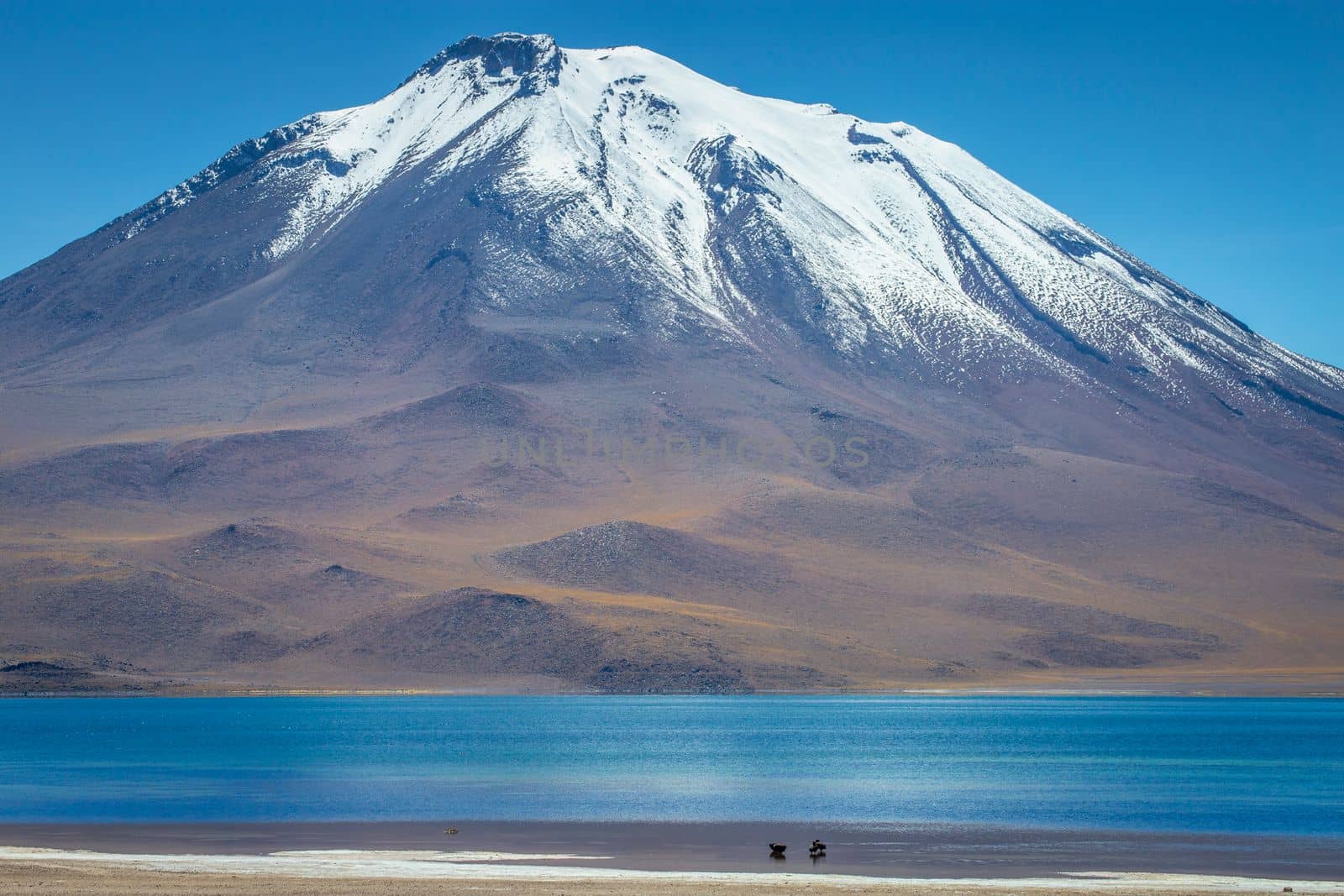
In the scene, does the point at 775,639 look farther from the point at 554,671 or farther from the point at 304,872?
the point at 304,872

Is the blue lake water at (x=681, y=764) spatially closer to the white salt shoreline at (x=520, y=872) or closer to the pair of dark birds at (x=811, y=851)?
the pair of dark birds at (x=811, y=851)

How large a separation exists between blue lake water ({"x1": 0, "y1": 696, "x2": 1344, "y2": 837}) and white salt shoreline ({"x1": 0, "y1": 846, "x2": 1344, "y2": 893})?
1010cm

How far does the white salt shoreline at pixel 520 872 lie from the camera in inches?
1609

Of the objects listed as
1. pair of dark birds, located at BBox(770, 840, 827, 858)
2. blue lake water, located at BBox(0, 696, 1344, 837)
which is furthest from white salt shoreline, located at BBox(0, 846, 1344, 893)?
blue lake water, located at BBox(0, 696, 1344, 837)

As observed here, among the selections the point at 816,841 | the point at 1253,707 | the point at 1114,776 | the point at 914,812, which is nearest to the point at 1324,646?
the point at 1253,707

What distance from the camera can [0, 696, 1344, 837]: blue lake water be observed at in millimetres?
57719

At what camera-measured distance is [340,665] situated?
14112 centimetres

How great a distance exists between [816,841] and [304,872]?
14.2 metres

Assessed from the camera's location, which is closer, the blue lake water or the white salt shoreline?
the white salt shoreline

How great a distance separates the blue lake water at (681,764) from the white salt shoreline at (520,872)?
398 inches

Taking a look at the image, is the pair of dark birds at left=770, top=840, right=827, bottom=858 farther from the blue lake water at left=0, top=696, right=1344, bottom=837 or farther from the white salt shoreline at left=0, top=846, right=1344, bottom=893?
the blue lake water at left=0, top=696, right=1344, bottom=837

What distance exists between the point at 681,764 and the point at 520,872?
110 feet

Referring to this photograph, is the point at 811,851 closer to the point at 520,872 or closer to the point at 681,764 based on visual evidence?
the point at 520,872

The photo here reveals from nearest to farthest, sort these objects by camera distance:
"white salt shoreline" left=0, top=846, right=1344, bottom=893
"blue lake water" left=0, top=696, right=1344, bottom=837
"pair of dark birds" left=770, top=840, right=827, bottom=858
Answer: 1. "white salt shoreline" left=0, top=846, right=1344, bottom=893
2. "pair of dark birds" left=770, top=840, right=827, bottom=858
3. "blue lake water" left=0, top=696, right=1344, bottom=837
